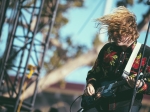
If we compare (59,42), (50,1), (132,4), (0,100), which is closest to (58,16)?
(59,42)

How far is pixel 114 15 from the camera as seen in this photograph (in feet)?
12.8

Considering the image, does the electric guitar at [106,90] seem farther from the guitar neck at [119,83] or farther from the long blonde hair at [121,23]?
the long blonde hair at [121,23]

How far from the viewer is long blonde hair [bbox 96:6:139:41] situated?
12.6 feet

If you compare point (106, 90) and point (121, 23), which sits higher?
point (121, 23)

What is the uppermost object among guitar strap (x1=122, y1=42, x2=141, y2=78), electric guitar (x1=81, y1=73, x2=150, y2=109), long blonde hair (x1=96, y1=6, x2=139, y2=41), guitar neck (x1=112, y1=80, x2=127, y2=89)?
long blonde hair (x1=96, y1=6, x2=139, y2=41)

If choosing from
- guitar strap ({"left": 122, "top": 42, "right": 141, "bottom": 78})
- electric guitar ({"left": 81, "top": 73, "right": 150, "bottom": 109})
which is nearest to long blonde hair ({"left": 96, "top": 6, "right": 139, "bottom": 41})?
guitar strap ({"left": 122, "top": 42, "right": 141, "bottom": 78})

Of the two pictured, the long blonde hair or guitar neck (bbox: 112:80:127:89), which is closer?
guitar neck (bbox: 112:80:127:89)

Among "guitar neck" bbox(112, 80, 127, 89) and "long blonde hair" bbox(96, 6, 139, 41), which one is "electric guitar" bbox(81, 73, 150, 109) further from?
"long blonde hair" bbox(96, 6, 139, 41)

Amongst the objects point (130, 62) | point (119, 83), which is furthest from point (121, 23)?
point (119, 83)

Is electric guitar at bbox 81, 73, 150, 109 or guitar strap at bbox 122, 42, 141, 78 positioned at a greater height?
guitar strap at bbox 122, 42, 141, 78

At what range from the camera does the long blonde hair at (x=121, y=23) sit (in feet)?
12.6

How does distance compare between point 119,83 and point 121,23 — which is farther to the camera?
point 121,23

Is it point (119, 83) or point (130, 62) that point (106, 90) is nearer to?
point (119, 83)

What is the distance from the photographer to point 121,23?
3852 millimetres
